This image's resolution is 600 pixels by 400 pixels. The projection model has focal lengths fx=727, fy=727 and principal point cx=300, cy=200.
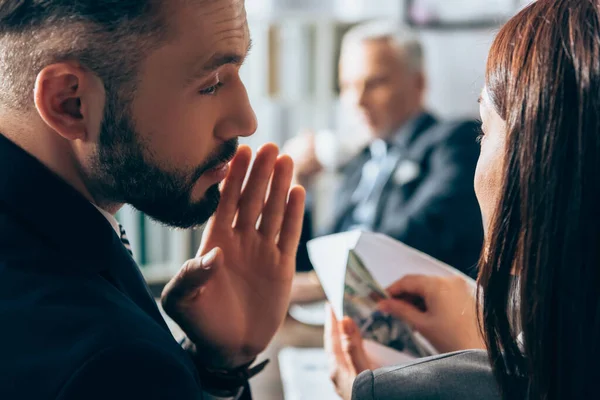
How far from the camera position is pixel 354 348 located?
1068 mm

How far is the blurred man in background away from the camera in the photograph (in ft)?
7.40

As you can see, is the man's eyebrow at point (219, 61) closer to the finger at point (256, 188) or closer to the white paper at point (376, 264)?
the finger at point (256, 188)

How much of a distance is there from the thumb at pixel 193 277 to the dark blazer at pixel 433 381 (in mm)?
224

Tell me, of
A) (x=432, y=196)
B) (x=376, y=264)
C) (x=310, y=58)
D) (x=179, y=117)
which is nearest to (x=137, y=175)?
(x=179, y=117)

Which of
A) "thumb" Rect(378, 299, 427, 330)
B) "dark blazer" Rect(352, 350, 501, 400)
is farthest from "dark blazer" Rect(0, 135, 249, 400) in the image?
"thumb" Rect(378, 299, 427, 330)

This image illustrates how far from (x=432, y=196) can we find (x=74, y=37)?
1.65 m

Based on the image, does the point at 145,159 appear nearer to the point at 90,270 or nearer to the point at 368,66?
the point at 90,270

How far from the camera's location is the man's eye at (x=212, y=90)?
0.88 meters

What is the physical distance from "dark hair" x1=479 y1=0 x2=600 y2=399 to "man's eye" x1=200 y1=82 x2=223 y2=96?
362 millimetres

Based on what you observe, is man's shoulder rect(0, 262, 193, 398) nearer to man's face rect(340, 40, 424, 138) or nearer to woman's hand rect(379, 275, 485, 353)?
woman's hand rect(379, 275, 485, 353)

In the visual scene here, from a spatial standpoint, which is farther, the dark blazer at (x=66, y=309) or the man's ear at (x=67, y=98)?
the man's ear at (x=67, y=98)

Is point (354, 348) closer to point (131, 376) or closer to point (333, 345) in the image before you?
point (333, 345)

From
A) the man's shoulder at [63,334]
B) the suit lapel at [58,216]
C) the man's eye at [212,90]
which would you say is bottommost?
the man's shoulder at [63,334]

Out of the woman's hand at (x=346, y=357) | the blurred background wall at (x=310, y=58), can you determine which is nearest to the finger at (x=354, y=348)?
the woman's hand at (x=346, y=357)
